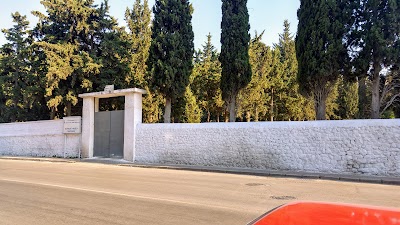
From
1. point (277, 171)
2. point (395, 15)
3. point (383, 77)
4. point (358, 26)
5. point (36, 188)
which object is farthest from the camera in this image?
point (383, 77)

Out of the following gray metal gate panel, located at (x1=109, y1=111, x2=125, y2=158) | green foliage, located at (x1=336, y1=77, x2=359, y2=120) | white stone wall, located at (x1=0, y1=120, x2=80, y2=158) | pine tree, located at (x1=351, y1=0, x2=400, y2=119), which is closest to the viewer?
pine tree, located at (x1=351, y1=0, x2=400, y2=119)

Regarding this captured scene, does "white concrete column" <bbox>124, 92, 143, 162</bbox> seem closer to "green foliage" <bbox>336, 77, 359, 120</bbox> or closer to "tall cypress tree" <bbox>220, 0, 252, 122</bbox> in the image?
"tall cypress tree" <bbox>220, 0, 252, 122</bbox>

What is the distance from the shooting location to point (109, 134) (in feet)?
68.6

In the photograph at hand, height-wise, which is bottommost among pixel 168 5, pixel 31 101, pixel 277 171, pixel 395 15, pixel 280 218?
pixel 277 171

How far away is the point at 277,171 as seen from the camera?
1469cm

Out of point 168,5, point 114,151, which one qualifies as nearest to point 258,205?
point 114,151

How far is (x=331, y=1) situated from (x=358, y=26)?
2170 millimetres

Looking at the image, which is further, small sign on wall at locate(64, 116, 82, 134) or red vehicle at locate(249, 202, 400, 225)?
small sign on wall at locate(64, 116, 82, 134)

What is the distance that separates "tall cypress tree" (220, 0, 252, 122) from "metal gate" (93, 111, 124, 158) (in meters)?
6.95

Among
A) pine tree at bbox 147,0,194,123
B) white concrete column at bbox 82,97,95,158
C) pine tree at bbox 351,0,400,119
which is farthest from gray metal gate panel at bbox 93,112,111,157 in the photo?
pine tree at bbox 351,0,400,119

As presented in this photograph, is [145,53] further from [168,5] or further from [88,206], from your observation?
[88,206]

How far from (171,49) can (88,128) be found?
740cm

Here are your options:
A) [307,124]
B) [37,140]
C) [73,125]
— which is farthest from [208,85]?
[307,124]

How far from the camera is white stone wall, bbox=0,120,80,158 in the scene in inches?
886
